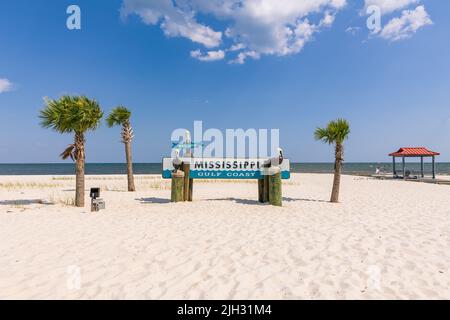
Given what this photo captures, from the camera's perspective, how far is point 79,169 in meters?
11.0

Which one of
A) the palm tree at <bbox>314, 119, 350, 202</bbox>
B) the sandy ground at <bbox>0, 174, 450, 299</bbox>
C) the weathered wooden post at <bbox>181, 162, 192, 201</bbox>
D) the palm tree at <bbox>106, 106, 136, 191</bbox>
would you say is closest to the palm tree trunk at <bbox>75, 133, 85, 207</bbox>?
the sandy ground at <bbox>0, 174, 450, 299</bbox>

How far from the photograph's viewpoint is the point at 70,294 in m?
3.71

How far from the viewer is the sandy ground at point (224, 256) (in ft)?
12.5

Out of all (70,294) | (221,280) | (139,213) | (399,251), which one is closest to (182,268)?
(221,280)

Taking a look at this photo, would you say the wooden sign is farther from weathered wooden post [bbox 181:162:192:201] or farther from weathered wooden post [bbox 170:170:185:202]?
weathered wooden post [bbox 170:170:185:202]

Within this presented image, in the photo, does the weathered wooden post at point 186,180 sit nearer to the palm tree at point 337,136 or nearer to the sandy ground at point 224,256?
the sandy ground at point 224,256

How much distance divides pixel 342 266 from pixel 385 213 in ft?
20.8

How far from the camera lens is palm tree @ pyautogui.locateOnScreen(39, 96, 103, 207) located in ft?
36.0

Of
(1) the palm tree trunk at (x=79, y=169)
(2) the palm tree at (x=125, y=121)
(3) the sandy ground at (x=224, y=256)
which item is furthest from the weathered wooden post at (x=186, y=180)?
(2) the palm tree at (x=125, y=121)

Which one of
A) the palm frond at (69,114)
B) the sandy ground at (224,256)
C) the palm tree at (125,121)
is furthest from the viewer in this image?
the palm tree at (125,121)

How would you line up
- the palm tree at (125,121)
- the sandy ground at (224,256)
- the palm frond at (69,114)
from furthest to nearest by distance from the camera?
1. the palm tree at (125,121)
2. the palm frond at (69,114)
3. the sandy ground at (224,256)

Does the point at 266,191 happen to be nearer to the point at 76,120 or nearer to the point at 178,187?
the point at 178,187

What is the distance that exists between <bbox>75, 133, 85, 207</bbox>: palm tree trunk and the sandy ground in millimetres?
1839

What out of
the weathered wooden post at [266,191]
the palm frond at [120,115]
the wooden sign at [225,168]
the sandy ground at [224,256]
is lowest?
the sandy ground at [224,256]
